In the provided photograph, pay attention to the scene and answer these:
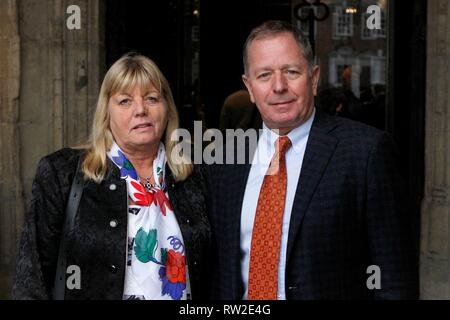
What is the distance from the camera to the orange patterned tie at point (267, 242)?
250 centimetres

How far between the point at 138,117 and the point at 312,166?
2.21 feet

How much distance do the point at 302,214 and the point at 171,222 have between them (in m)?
0.59

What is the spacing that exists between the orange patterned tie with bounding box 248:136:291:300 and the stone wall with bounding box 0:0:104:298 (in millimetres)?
3072

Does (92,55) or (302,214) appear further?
(92,55)

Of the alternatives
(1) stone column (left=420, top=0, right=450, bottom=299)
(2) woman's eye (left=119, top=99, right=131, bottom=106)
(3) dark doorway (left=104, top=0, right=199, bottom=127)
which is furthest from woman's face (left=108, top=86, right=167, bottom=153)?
(1) stone column (left=420, top=0, right=450, bottom=299)

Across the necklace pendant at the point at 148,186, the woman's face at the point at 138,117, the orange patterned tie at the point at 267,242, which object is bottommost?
the orange patterned tie at the point at 267,242

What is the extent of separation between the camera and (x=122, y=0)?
5914 mm

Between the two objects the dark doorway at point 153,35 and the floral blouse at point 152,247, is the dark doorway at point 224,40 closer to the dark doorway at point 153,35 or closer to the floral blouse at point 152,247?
the dark doorway at point 153,35

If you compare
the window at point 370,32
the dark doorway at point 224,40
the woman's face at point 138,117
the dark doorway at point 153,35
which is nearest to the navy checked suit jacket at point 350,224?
the woman's face at point 138,117

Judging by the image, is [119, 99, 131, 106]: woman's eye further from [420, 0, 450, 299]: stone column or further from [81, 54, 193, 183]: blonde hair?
[420, 0, 450, 299]: stone column
